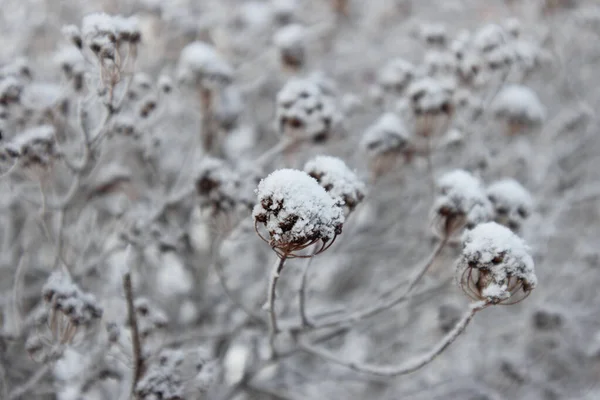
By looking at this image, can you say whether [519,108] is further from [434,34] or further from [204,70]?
[204,70]

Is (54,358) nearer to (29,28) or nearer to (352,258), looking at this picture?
(352,258)

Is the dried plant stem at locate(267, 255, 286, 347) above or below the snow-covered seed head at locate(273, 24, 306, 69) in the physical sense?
below

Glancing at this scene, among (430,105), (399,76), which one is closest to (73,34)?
(430,105)

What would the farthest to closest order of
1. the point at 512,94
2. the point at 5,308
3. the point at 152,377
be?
the point at 5,308 < the point at 512,94 < the point at 152,377

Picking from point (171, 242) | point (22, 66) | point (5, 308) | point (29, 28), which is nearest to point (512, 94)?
point (171, 242)

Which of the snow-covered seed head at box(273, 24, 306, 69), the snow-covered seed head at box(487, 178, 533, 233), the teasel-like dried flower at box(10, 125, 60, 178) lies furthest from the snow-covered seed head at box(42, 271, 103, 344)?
the snow-covered seed head at box(273, 24, 306, 69)

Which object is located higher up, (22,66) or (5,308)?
(22,66)

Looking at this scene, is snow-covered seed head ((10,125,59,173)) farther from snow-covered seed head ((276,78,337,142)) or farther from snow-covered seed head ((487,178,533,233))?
snow-covered seed head ((487,178,533,233))

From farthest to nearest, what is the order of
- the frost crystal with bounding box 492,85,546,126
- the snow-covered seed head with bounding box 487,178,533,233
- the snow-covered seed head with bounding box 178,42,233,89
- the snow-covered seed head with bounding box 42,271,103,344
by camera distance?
the frost crystal with bounding box 492,85,546,126 < the snow-covered seed head with bounding box 178,42,233,89 < the snow-covered seed head with bounding box 487,178,533,233 < the snow-covered seed head with bounding box 42,271,103,344
